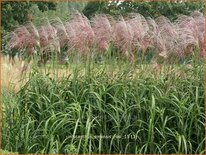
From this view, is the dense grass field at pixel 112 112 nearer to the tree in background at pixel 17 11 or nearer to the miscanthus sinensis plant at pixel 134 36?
the miscanthus sinensis plant at pixel 134 36

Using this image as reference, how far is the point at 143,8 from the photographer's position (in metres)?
9.20

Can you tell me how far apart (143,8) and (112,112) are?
452cm

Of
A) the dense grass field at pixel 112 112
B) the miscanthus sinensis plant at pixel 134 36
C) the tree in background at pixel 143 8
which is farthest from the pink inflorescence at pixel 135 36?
the tree in background at pixel 143 8

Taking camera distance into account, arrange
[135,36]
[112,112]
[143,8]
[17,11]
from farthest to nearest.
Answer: [17,11], [143,8], [135,36], [112,112]

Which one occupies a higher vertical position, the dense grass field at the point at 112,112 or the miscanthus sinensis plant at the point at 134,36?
the miscanthus sinensis plant at the point at 134,36

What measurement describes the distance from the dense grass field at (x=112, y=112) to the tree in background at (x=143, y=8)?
2533 mm

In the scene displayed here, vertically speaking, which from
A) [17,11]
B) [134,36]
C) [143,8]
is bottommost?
[134,36]

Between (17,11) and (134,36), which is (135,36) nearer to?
(134,36)

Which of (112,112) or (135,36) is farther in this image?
(135,36)

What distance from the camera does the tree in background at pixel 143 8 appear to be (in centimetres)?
820

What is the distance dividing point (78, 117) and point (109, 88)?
0.55 m

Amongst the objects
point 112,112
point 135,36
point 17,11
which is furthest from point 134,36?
point 17,11

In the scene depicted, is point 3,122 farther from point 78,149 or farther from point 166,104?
point 166,104

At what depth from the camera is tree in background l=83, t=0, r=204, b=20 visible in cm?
820
